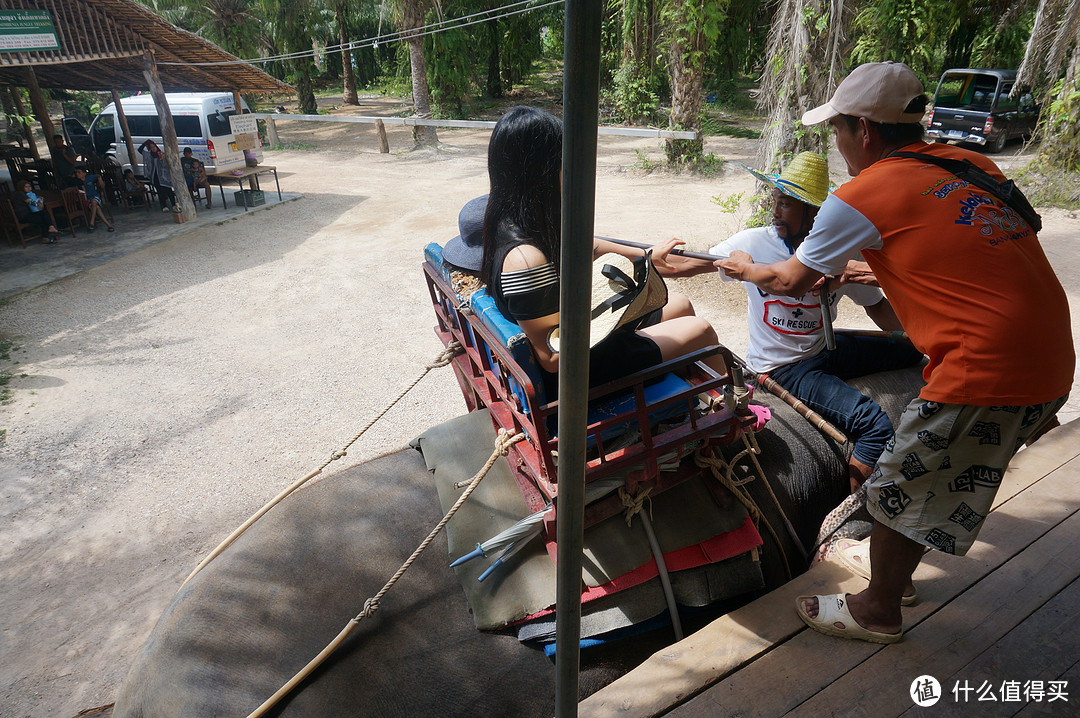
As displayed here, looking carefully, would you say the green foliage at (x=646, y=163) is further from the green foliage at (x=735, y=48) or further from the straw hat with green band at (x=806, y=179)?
the straw hat with green band at (x=806, y=179)

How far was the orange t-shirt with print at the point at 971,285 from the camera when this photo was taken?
1.81 meters

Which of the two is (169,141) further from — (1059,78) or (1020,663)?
(1059,78)

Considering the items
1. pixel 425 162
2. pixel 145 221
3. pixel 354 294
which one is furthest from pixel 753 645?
pixel 425 162

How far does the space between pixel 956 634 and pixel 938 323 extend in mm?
982

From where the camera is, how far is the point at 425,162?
17.1 meters

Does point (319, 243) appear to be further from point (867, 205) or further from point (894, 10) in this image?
point (894, 10)

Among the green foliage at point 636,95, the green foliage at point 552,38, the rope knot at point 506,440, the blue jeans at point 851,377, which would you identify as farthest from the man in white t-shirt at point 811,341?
the green foliage at point 552,38

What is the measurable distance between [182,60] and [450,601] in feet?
45.4

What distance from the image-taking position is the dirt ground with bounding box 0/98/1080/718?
161 inches

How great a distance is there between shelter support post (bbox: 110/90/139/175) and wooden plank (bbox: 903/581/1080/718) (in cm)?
1599

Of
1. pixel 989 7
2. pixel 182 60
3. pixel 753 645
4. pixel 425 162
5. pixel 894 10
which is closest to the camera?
pixel 753 645

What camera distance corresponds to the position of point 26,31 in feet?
30.9

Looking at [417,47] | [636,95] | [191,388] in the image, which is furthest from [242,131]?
[191,388]

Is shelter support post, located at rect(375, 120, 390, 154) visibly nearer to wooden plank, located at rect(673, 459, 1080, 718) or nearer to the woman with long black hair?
the woman with long black hair
